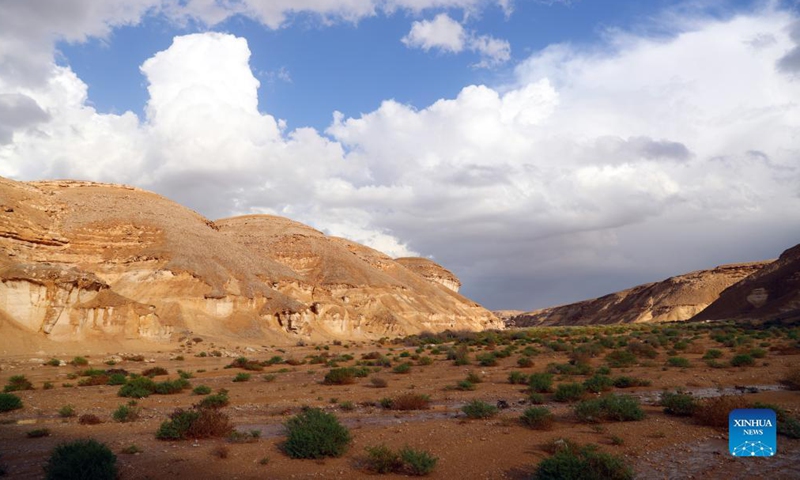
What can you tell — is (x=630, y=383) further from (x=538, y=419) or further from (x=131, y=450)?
(x=131, y=450)

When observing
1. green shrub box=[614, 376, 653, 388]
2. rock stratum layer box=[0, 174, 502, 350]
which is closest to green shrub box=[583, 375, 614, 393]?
green shrub box=[614, 376, 653, 388]

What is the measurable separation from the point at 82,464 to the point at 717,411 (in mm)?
13721

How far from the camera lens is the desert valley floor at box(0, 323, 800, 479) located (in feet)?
32.5

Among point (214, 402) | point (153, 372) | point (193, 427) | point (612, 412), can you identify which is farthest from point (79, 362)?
point (612, 412)

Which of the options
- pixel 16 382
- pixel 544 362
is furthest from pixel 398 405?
pixel 16 382

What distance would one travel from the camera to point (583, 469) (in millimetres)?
8258

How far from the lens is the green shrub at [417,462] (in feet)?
31.2

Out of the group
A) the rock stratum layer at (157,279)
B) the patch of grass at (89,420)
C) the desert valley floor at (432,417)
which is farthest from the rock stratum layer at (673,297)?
the patch of grass at (89,420)

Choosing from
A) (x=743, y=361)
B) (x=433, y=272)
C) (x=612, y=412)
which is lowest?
(x=612, y=412)

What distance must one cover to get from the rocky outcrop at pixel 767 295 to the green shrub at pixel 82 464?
84.2 meters

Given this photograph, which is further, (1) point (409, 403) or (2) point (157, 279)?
(2) point (157, 279)

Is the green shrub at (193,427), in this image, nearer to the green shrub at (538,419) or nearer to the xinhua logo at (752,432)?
the green shrub at (538,419)

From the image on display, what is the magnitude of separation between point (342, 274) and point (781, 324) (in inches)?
2444

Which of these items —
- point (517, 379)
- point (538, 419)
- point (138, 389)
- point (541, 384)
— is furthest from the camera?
point (517, 379)
